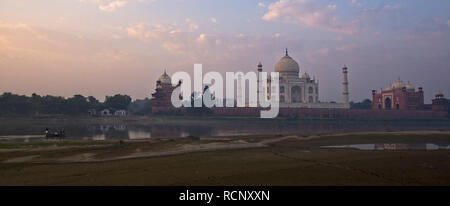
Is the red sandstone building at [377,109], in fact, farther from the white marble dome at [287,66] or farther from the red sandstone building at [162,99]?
the white marble dome at [287,66]

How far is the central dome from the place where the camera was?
62.4 metres

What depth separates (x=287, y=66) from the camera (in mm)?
62531

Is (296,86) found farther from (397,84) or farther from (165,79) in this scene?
(165,79)

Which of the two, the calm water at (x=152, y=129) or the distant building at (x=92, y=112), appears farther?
the distant building at (x=92, y=112)

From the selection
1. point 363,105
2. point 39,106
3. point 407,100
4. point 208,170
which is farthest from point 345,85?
point 208,170

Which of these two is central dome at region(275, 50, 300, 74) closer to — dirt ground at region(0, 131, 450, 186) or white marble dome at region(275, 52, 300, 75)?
white marble dome at region(275, 52, 300, 75)

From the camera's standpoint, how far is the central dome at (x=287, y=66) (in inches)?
2458

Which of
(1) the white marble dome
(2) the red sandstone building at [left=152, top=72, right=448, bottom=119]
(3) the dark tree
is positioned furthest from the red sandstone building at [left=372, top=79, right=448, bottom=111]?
(3) the dark tree

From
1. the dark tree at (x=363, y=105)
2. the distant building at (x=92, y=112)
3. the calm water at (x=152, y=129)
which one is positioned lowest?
the calm water at (x=152, y=129)

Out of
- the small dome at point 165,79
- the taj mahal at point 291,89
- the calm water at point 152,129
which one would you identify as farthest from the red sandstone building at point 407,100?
the small dome at point 165,79

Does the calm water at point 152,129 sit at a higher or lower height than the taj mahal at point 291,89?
lower

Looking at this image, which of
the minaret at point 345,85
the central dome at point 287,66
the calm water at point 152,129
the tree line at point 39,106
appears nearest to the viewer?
the calm water at point 152,129
